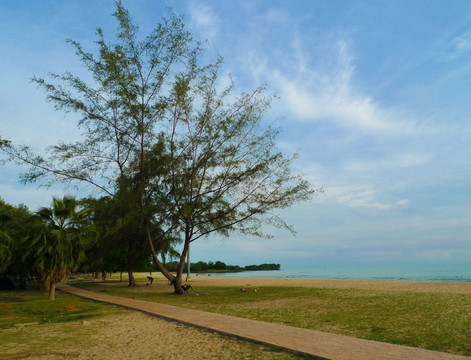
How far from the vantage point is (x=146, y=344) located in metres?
7.46

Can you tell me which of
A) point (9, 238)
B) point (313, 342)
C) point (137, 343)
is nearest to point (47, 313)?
point (137, 343)

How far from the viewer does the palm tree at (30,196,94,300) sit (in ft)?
51.2

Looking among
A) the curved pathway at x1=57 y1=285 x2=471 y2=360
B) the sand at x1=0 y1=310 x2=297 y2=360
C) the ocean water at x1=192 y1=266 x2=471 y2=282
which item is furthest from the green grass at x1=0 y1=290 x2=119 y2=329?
the ocean water at x1=192 y1=266 x2=471 y2=282

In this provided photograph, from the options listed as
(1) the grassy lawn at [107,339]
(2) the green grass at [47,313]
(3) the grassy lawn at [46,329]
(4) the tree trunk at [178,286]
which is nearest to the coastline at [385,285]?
(4) the tree trunk at [178,286]

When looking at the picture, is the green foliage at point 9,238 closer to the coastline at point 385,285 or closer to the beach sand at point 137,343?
the beach sand at point 137,343

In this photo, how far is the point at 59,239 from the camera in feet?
51.5

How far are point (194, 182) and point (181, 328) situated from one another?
41.9ft

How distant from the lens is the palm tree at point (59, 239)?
15.6 metres

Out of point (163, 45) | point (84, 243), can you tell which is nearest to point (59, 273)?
point (84, 243)

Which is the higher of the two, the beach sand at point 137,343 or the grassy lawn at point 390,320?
Answer: the grassy lawn at point 390,320

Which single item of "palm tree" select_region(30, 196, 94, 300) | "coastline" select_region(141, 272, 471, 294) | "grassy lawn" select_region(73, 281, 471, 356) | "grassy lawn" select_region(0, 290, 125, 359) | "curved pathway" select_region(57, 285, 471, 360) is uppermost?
"palm tree" select_region(30, 196, 94, 300)

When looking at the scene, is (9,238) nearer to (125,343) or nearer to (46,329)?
(46,329)

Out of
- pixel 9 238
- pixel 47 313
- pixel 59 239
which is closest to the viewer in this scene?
pixel 47 313

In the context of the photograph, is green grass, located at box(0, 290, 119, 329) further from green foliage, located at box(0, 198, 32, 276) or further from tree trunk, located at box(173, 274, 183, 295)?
tree trunk, located at box(173, 274, 183, 295)
